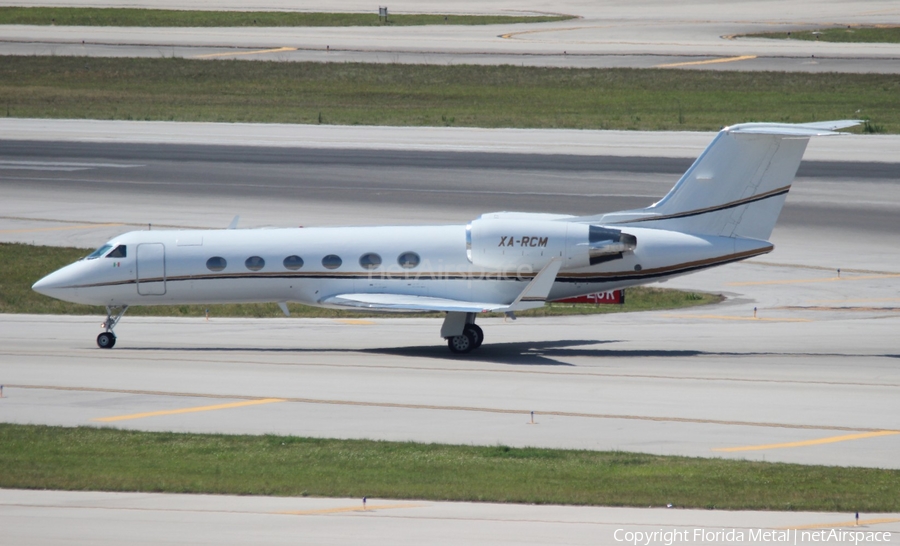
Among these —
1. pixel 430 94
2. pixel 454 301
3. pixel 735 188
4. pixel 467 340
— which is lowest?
pixel 467 340

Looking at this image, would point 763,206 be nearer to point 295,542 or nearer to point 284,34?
point 295,542

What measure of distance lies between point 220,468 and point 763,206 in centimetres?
1405

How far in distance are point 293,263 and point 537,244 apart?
535 centimetres

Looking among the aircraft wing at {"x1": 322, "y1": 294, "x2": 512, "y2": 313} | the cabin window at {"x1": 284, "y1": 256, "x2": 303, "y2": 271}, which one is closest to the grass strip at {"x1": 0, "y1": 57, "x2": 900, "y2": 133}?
the aircraft wing at {"x1": 322, "y1": 294, "x2": 512, "y2": 313}

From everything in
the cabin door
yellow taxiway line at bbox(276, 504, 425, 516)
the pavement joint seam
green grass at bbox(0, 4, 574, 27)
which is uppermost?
green grass at bbox(0, 4, 574, 27)

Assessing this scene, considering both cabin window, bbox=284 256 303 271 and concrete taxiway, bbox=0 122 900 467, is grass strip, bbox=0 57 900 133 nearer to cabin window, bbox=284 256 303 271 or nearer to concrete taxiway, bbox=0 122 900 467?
concrete taxiway, bbox=0 122 900 467

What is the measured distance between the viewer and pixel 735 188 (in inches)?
995

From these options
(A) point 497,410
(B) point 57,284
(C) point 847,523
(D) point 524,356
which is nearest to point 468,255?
(D) point 524,356

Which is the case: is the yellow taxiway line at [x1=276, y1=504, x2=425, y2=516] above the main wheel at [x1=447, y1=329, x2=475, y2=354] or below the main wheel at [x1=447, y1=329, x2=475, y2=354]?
below

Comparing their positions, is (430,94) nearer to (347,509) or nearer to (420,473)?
(420,473)

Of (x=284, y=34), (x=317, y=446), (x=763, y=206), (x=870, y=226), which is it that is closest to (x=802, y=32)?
(x=284, y=34)

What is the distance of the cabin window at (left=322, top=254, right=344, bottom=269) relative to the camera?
25.5 meters

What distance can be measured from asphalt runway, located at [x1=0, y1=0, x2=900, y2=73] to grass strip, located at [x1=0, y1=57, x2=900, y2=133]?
301 centimetres

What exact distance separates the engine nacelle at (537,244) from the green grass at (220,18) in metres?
70.5
